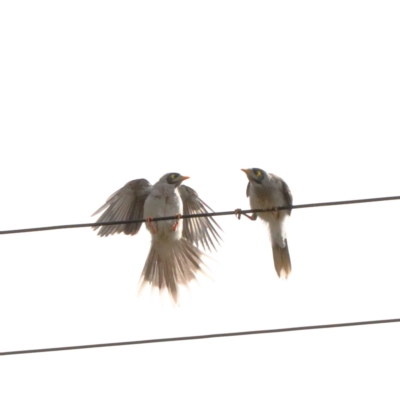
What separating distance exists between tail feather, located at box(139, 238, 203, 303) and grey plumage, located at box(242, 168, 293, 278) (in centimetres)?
78

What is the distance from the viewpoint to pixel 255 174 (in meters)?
10.8

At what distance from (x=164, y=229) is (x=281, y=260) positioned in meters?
1.33

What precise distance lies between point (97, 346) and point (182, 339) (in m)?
0.59

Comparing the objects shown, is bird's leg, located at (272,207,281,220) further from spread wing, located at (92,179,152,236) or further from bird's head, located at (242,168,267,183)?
spread wing, located at (92,179,152,236)

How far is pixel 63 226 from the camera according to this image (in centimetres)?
746

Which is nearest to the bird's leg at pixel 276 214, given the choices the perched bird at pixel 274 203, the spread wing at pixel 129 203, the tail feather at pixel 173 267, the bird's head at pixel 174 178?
the perched bird at pixel 274 203

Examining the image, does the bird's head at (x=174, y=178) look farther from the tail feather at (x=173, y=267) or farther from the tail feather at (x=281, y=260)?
the tail feather at (x=281, y=260)

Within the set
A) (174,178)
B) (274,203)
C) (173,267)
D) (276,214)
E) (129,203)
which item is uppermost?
(174,178)

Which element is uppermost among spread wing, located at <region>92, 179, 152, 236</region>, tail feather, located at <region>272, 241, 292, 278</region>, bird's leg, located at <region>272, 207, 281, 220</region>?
spread wing, located at <region>92, 179, 152, 236</region>

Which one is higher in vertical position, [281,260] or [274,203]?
[274,203]

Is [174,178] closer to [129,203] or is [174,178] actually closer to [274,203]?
[129,203]

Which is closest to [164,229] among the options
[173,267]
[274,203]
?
[173,267]

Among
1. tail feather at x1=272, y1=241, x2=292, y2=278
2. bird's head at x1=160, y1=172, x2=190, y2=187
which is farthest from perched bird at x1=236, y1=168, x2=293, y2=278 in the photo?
bird's head at x1=160, y1=172, x2=190, y2=187

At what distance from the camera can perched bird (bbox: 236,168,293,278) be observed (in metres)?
Result: 10.7
